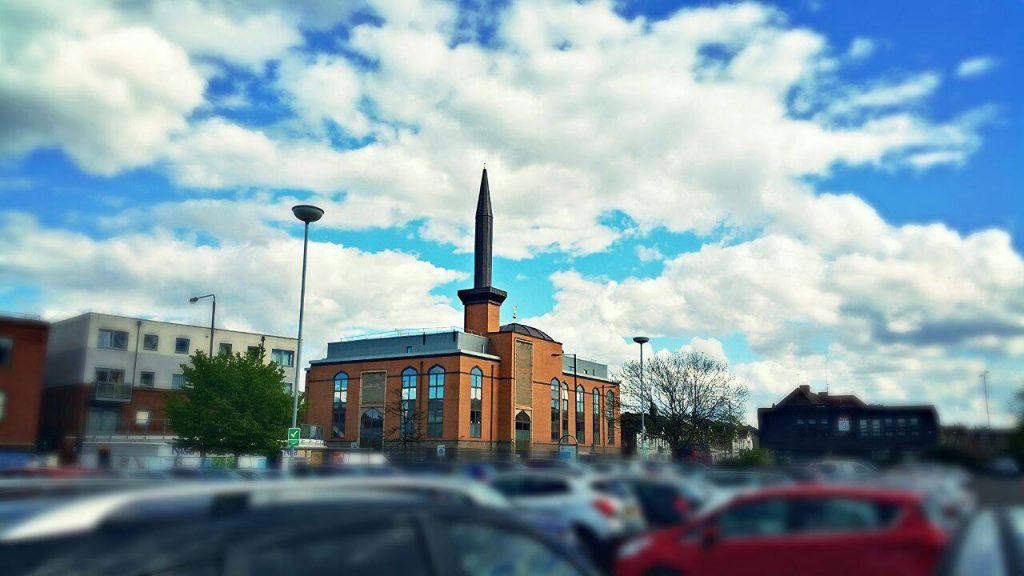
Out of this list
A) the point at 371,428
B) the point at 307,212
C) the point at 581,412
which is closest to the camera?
the point at 307,212

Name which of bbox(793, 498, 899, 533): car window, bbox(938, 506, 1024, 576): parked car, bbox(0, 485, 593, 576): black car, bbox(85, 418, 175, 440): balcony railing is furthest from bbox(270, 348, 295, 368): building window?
bbox(938, 506, 1024, 576): parked car

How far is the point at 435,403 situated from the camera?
64.4m

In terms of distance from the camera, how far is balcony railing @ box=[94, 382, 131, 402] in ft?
177

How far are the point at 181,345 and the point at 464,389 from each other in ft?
74.4

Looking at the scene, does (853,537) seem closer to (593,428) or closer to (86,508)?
(86,508)

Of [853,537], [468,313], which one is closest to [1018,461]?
[853,537]

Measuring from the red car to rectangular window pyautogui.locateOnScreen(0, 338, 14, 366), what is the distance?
37.9 metres

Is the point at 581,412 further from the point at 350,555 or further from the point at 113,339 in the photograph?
the point at 350,555

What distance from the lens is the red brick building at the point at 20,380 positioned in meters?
36.2

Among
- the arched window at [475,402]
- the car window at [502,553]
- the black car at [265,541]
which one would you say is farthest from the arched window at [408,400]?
the black car at [265,541]

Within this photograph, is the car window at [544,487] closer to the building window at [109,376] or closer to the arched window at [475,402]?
the building window at [109,376]

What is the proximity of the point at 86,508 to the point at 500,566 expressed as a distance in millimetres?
1638

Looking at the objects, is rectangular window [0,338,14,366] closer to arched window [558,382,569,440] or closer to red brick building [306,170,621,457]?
red brick building [306,170,621,457]

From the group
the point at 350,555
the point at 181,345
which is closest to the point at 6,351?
the point at 181,345
